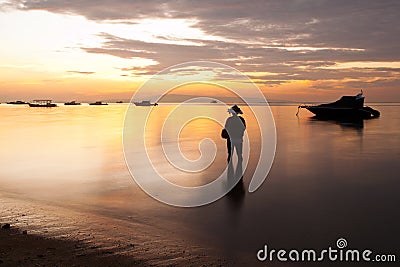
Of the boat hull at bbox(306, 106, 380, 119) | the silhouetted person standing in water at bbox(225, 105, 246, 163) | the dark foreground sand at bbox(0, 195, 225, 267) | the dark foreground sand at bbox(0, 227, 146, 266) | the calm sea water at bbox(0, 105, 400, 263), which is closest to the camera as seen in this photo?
the dark foreground sand at bbox(0, 227, 146, 266)

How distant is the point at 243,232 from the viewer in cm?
822

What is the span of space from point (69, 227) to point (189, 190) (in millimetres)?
4634

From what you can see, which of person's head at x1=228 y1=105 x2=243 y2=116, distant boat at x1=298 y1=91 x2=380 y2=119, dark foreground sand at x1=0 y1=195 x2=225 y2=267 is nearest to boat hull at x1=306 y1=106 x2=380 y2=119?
distant boat at x1=298 y1=91 x2=380 y2=119

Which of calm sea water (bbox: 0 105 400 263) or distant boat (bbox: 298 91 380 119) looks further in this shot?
distant boat (bbox: 298 91 380 119)

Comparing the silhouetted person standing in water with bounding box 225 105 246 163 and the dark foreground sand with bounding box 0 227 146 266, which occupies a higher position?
the silhouetted person standing in water with bounding box 225 105 246 163

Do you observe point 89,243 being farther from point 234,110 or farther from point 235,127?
point 234,110

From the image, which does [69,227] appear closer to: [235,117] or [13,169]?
[235,117]

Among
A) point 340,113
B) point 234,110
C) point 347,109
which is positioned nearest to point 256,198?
point 234,110

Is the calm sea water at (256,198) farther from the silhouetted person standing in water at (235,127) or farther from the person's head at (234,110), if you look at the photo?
the person's head at (234,110)

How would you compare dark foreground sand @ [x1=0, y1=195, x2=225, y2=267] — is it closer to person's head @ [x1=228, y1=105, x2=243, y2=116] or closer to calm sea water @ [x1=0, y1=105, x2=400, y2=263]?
calm sea water @ [x1=0, y1=105, x2=400, y2=263]

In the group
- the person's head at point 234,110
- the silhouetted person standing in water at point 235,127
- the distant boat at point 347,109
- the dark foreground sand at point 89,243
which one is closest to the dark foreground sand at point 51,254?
the dark foreground sand at point 89,243

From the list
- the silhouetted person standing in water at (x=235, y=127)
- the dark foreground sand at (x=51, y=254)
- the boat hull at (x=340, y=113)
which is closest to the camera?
the dark foreground sand at (x=51, y=254)

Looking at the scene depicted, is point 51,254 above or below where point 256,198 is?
above

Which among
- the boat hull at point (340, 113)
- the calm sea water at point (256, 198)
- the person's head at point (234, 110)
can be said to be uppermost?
the person's head at point (234, 110)
